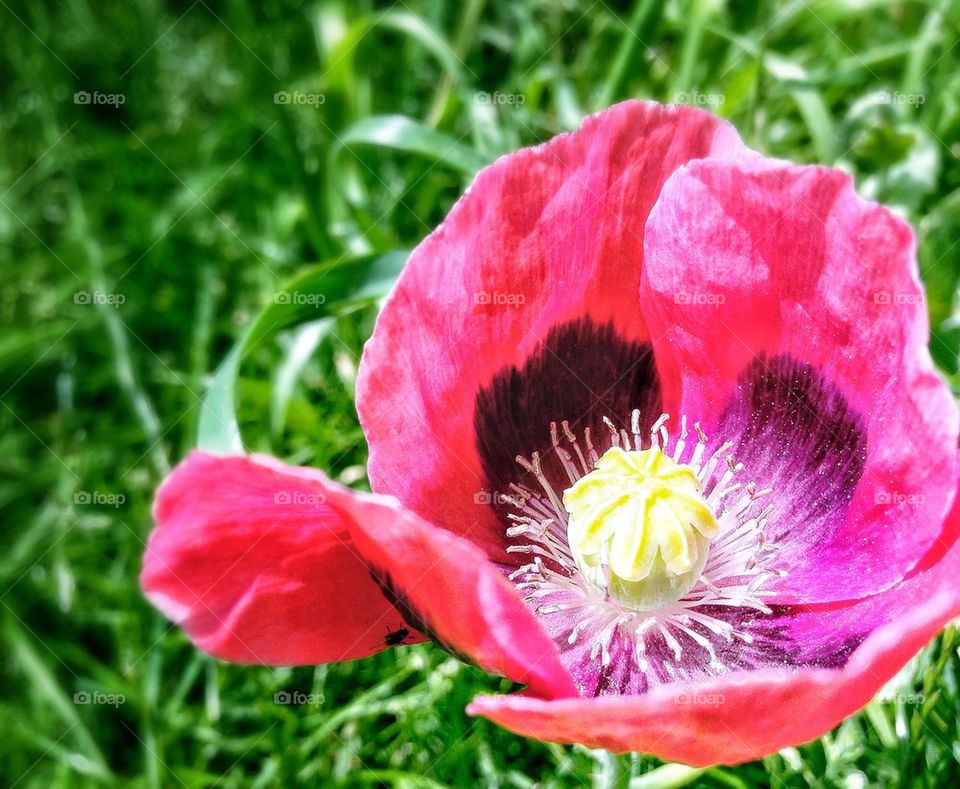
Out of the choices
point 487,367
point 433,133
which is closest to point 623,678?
point 487,367

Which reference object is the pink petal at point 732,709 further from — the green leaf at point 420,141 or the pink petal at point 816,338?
the green leaf at point 420,141

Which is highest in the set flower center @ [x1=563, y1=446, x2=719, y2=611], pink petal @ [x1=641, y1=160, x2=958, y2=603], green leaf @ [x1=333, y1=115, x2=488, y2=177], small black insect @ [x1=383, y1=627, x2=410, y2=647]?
green leaf @ [x1=333, y1=115, x2=488, y2=177]

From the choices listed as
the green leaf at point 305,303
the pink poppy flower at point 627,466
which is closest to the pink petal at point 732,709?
the pink poppy flower at point 627,466

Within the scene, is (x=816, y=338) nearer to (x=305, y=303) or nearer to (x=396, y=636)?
(x=396, y=636)

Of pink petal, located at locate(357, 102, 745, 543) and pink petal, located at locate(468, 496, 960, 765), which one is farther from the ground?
pink petal, located at locate(357, 102, 745, 543)

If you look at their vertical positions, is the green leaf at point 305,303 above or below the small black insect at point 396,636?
above

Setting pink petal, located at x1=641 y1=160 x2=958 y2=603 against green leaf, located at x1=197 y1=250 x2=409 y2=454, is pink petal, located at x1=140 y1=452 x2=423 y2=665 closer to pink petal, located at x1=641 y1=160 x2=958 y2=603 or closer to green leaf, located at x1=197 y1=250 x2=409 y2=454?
green leaf, located at x1=197 y1=250 x2=409 y2=454

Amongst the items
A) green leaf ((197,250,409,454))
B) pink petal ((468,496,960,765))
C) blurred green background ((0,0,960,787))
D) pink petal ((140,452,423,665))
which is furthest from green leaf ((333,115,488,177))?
pink petal ((468,496,960,765))

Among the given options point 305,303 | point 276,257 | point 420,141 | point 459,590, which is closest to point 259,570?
point 459,590
